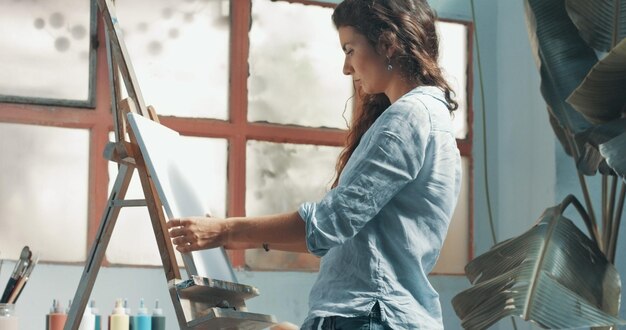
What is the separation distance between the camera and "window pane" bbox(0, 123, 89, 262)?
2.96 metres

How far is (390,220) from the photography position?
Answer: 5.37ft

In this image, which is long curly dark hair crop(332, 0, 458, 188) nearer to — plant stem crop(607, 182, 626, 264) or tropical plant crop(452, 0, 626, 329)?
tropical plant crop(452, 0, 626, 329)

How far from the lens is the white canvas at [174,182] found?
6.63 ft

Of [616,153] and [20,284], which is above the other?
[616,153]

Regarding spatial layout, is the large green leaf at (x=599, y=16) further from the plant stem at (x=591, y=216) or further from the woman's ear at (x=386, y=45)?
the woman's ear at (x=386, y=45)

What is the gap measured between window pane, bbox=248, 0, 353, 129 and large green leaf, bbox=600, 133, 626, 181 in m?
0.89

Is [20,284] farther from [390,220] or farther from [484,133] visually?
[484,133]

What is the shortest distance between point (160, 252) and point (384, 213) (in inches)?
23.9

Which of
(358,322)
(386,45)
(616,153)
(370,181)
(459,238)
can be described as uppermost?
(386,45)

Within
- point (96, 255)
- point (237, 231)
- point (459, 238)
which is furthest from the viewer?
point (459, 238)

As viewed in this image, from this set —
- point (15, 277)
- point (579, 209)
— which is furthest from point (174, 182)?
point (579, 209)

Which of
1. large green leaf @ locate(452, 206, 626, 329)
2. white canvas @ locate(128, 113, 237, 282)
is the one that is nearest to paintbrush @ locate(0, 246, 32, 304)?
white canvas @ locate(128, 113, 237, 282)

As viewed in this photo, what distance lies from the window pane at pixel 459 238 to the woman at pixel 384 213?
1.81 metres

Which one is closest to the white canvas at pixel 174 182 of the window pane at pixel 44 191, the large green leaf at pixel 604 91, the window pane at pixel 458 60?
the window pane at pixel 44 191
